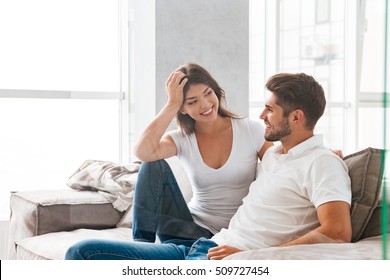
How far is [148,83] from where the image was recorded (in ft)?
5.89

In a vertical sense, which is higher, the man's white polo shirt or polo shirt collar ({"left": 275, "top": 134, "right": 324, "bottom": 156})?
polo shirt collar ({"left": 275, "top": 134, "right": 324, "bottom": 156})

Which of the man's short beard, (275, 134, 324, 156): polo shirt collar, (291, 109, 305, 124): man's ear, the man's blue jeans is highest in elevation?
(291, 109, 305, 124): man's ear

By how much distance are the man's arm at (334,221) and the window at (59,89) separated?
0.58 m

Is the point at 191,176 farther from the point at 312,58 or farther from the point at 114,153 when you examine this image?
the point at 312,58

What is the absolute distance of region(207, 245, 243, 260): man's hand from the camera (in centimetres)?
171

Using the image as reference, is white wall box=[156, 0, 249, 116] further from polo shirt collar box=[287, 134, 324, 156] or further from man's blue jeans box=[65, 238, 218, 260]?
man's blue jeans box=[65, 238, 218, 260]

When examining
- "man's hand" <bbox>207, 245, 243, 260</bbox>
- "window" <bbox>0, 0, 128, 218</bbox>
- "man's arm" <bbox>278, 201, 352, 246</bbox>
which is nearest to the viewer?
"man's arm" <bbox>278, 201, 352, 246</bbox>

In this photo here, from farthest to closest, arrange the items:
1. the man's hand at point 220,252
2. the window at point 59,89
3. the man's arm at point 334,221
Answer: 1. the window at point 59,89
2. the man's hand at point 220,252
3. the man's arm at point 334,221

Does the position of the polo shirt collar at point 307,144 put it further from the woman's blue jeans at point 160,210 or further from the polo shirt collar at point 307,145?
the woman's blue jeans at point 160,210

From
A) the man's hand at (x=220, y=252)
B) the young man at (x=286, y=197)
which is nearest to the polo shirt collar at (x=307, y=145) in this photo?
the young man at (x=286, y=197)

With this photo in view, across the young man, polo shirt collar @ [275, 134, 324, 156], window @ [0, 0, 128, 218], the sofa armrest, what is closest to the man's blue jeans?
the young man

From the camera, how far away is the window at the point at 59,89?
1.82 m

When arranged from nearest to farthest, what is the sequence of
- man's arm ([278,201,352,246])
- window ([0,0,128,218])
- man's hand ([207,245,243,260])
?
man's arm ([278,201,352,246])
man's hand ([207,245,243,260])
window ([0,0,128,218])

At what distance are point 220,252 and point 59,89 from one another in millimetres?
642
